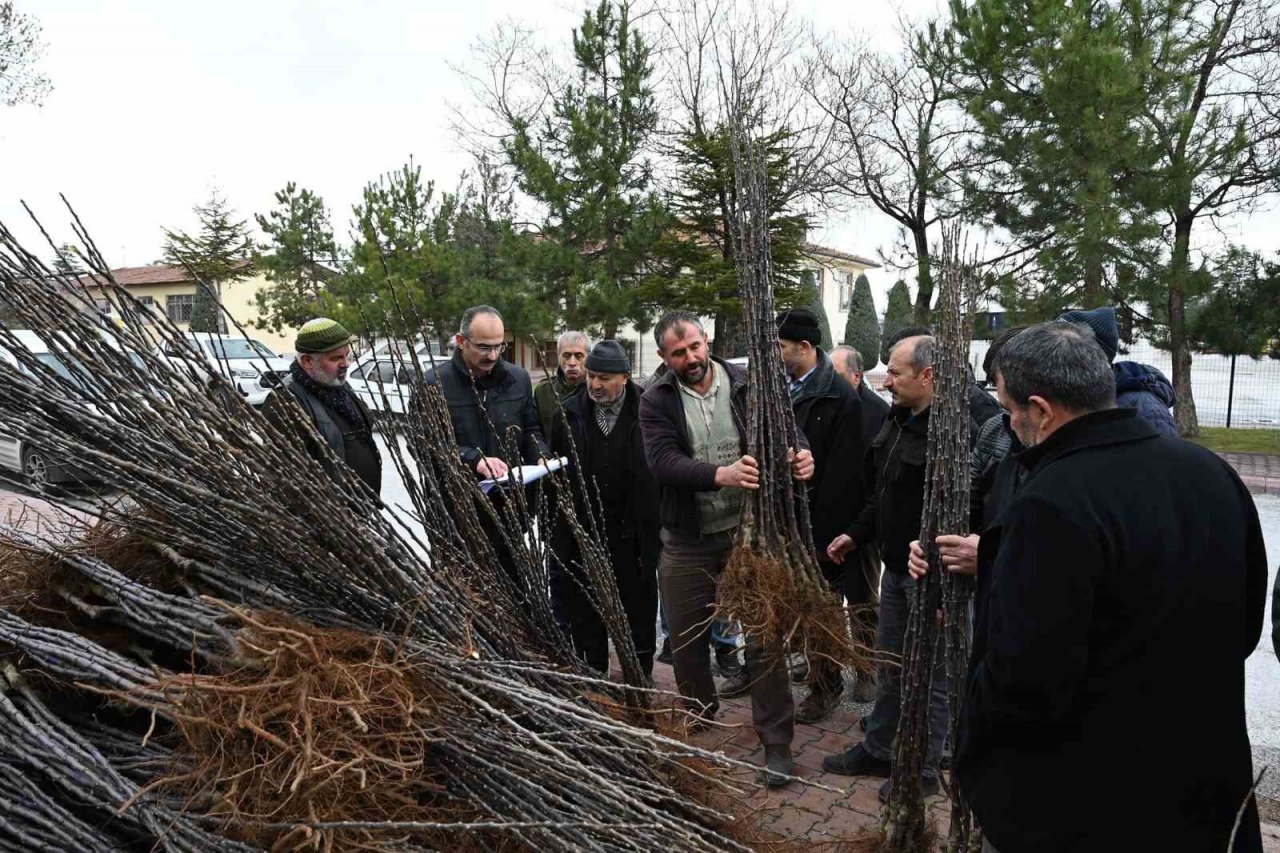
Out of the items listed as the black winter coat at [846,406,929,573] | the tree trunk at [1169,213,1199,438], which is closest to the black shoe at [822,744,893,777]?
the black winter coat at [846,406,929,573]

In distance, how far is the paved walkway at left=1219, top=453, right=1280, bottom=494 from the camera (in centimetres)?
1009

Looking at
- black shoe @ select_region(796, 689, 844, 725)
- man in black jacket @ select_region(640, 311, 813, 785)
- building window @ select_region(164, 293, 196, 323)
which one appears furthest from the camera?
building window @ select_region(164, 293, 196, 323)

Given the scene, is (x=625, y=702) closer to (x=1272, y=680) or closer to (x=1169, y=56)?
(x=1272, y=680)

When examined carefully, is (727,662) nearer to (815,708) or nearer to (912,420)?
(815,708)

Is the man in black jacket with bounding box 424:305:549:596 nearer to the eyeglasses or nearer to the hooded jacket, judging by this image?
the eyeglasses

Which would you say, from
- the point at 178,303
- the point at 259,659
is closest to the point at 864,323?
the point at 178,303

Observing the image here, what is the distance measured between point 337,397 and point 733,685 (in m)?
2.36

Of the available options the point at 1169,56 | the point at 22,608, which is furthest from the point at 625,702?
the point at 1169,56

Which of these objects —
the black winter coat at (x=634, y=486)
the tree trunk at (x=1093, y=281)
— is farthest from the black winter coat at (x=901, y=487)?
the tree trunk at (x=1093, y=281)

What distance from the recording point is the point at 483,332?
3932 mm

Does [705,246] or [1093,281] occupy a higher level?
[705,246]

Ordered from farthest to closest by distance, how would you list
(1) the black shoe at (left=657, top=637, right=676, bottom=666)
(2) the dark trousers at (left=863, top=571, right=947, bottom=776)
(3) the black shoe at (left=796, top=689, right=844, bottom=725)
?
(1) the black shoe at (left=657, top=637, right=676, bottom=666)
(3) the black shoe at (left=796, top=689, right=844, bottom=725)
(2) the dark trousers at (left=863, top=571, right=947, bottom=776)

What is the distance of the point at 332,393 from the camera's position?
361cm

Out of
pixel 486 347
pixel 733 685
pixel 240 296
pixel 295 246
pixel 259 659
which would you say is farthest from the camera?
pixel 240 296
